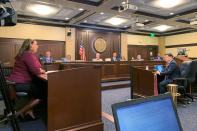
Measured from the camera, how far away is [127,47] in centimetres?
1014

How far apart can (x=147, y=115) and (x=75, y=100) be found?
123 cm

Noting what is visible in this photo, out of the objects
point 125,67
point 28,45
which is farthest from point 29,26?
point 28,45

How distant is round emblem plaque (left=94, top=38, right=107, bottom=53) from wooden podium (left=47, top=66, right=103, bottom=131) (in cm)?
723

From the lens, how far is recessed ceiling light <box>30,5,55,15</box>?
5.72 m

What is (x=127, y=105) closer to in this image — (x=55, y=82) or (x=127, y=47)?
(x=55, y=82)

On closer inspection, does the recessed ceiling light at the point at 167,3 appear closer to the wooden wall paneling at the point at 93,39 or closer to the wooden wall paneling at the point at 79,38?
the wooden wall paneling at the point at 93,39

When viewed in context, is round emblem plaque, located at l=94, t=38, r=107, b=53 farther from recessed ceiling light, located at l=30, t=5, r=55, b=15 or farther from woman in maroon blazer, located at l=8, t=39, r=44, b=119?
woman in maroon blazer, located at l=8, t=39, r=44, b=119

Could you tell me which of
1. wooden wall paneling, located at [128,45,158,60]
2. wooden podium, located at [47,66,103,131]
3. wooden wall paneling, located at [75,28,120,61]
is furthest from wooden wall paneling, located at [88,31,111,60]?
wooden podium, located at [47,66,103,131]

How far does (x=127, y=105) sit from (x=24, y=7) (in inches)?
253

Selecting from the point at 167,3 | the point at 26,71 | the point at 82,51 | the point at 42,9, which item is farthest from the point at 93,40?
the point at 26,71

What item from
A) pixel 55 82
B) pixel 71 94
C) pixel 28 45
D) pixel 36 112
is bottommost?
pixel 36 112

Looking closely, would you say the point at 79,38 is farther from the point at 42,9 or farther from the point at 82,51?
the point at 42,9

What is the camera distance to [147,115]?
62cm

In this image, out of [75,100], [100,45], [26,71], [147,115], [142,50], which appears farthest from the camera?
[142,50]
